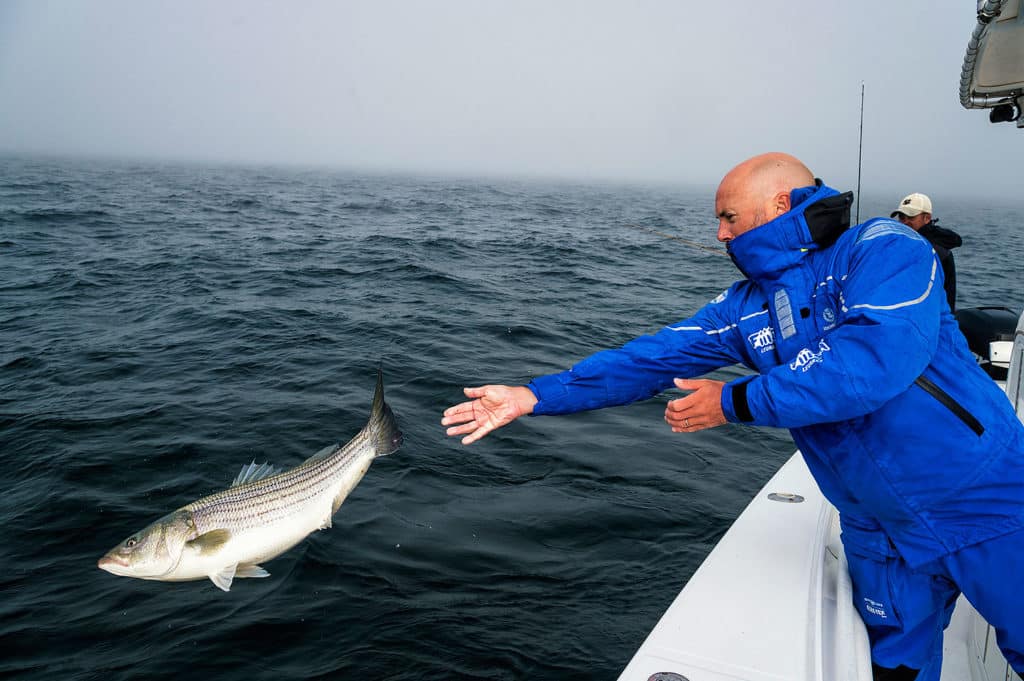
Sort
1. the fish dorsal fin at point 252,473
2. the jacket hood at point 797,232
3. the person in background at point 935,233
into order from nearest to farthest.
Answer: the jacket hood at point 797,232 → the fish dorsal fin at point 252,473 → the person in background at point 935,233

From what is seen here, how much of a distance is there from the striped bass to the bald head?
84.6 inches

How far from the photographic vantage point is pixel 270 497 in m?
4.04

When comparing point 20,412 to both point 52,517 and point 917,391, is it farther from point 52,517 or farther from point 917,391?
point 917,391

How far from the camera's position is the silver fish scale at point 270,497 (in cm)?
390

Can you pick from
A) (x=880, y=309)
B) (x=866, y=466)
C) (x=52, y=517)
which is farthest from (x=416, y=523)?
(x=880, y=309)

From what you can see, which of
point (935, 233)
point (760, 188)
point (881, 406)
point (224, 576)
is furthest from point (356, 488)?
point (935, 233)

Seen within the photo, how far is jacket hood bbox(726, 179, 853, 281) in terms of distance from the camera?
292 cm

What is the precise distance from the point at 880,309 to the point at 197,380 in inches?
386

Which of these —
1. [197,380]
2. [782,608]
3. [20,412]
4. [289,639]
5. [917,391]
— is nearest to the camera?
[917,391]

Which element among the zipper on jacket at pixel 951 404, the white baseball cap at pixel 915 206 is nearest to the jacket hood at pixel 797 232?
the zipper on jacket at pixel 951 404

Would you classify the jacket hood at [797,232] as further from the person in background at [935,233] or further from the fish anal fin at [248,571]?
the person in background at [935,233]

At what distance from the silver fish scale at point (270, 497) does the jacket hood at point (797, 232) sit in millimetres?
2551

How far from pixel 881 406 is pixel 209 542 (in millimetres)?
3476

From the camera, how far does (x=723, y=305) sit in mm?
3615
